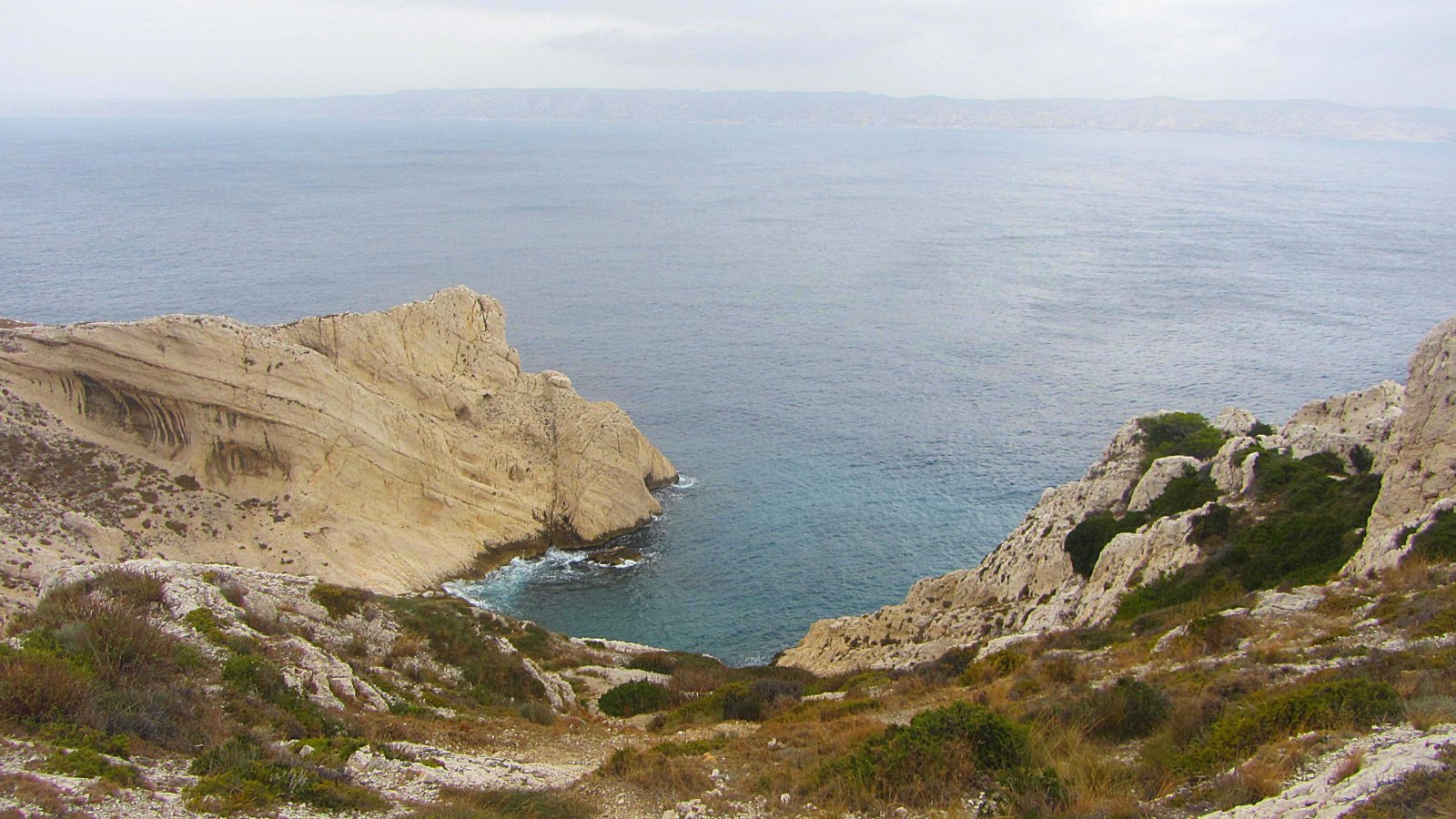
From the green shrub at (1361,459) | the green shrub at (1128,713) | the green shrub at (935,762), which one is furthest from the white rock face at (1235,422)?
the green shrub at (935,762)

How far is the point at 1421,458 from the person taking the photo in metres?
23.1

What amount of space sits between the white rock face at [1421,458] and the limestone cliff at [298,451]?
3866 cm

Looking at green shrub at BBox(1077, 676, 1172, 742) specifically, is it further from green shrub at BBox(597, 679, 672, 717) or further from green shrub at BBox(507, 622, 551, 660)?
green shrub at BBox(507, 622, 551, 660)

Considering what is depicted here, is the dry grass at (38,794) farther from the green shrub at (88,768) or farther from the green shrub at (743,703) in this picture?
the green shrub at (743,703)

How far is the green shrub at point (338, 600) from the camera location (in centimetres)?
2384

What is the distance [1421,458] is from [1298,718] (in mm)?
14462

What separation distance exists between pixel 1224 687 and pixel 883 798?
633 centimetres

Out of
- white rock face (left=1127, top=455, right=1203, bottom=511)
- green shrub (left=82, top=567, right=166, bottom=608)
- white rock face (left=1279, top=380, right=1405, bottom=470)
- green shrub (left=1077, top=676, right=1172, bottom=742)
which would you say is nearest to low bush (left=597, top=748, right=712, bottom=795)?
green shrub (left=1077, top=676, right=1172, bottom=742)

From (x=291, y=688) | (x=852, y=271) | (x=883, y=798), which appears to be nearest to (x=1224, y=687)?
(x=883, y=798)

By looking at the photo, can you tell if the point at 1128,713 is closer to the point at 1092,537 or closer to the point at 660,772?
the point at 660,772

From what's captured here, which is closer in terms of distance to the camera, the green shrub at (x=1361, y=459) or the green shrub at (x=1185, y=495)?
the green shrub at (x=1361, y=459)

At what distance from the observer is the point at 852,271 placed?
115125mm

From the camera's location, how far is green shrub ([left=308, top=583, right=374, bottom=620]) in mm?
23844

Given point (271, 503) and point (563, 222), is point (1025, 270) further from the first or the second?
point (271, 503)
